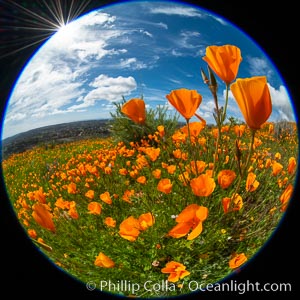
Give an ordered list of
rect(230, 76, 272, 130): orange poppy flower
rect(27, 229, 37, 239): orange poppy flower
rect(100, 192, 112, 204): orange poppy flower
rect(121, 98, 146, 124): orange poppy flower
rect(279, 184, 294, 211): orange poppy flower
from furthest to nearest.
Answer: rect(27, 229, 37, 239): orange poppy flower, rect(279, 184, 294, 211): orange poppy flower, rect(100, 192, 112, 204): orange poppy flower, rect(121, 98, 146, 124): orange poppy flower, rect(230, 76, 272, 130): orange poppy flower

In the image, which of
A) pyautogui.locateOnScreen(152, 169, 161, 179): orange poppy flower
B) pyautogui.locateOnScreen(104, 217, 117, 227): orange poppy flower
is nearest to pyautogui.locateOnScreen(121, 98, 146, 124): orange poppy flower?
pyautogui.locateOnScreen(152, 169, 161, 179): orange poppy flower

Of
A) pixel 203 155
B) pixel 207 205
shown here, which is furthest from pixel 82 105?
pixel 207 205

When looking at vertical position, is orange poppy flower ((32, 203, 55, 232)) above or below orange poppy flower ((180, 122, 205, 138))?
below

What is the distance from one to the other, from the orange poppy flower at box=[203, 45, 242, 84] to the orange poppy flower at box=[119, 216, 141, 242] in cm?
78

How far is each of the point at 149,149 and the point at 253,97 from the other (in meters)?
0.62

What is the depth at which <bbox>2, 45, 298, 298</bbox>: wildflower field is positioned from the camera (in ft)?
6.03

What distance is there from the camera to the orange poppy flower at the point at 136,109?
1.77m

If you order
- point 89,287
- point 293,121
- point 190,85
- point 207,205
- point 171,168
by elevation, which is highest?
point 190,85

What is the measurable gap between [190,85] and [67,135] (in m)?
0.76

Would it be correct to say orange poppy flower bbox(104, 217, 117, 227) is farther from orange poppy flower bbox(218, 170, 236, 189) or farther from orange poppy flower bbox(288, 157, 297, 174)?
orange poppy flower bbox(288, 157, 297, 174)

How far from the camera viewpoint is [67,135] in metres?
2.14

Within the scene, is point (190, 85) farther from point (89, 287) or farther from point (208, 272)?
point (89, 287)

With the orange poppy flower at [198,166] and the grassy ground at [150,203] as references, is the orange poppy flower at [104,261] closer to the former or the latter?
the grassy ground at [150,203]

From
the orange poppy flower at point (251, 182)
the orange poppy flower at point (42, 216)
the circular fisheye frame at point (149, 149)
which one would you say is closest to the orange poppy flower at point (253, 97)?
the circular fisheye frame at point (149, 149)
